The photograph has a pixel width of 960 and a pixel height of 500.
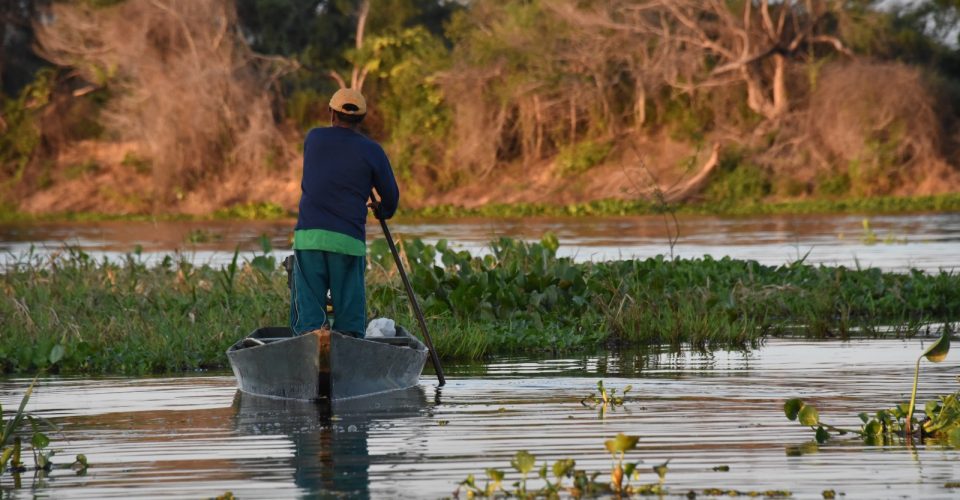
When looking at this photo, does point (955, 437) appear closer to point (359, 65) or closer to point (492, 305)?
point (492, 305)

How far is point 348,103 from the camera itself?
9.57 metres

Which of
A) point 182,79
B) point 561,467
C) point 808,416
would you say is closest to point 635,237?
point 182,79

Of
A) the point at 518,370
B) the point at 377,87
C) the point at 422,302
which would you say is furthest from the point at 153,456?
the point at 377,87

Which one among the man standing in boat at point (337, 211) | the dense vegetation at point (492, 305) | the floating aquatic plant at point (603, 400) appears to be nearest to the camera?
the floating aquatic plant at point (603, 400)

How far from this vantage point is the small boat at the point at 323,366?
363 inches

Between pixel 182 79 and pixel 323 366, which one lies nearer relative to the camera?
pixel 323 366

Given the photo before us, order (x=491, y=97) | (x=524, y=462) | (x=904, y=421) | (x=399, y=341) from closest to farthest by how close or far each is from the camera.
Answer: (x=524, y=462)
(x=904, y=421)
(x=399, y=341)
(x=491, y=97)

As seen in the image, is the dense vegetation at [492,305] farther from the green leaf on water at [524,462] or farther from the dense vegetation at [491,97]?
the dense vegetation at [491,97]

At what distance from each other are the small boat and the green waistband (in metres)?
0.55

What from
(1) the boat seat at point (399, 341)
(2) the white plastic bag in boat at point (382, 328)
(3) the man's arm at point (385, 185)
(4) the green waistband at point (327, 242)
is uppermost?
(3) the man's arm at point (385, 185)

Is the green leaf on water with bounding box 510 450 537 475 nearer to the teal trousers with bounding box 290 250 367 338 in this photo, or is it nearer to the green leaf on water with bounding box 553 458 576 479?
the green leaf on water with bounding box 553 458 576 479

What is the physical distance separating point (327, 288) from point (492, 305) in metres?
3.88

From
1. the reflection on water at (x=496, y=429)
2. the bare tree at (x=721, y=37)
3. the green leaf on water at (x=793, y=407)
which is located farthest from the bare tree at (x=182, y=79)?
the green leaf on water at (x=793, y=407)

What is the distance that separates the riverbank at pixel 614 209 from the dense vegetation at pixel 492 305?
1997cm
